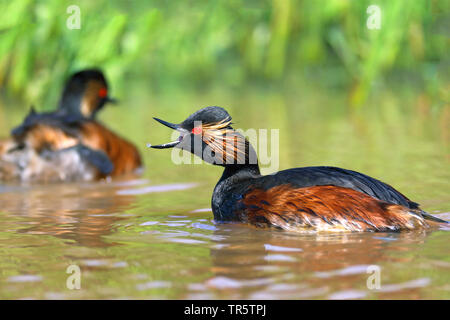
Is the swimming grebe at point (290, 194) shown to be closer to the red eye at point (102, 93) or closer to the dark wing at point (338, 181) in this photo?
the dark wing at point (338, 181)

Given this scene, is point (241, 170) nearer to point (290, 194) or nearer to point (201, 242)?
point (290, 194)

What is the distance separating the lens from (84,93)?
1048 cm

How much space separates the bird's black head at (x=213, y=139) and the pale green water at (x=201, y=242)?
0.53m

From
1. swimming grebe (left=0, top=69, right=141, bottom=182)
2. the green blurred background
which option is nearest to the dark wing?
the green blurred background

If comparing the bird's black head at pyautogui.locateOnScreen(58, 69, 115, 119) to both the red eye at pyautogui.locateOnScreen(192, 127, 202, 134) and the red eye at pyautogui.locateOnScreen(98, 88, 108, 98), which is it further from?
the red eye at pyautogui.locateOnScreen(192, 127, 202, 134)

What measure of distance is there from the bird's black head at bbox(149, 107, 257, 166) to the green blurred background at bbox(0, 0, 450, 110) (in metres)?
3.03

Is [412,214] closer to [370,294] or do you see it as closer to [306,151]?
[370,294]

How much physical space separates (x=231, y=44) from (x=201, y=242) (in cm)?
1321

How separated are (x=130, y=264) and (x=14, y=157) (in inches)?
163

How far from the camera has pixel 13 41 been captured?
1028cm

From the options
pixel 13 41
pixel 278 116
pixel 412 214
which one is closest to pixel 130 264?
pixel 412 214

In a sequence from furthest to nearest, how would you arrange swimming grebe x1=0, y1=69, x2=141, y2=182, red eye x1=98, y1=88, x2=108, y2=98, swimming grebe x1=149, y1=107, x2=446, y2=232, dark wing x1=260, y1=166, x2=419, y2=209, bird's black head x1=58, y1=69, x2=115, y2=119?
1. red eye x1=98, y1=88, x2=108, y2=98
2. bird's black head x1=58, y1=69, x2=115, y2=119
3. swimming grebe x1=0, y1=69, x2=141, y2=182
4. dark wing x1=260, y1=166, x2=419, y2=209
5. swimming grebe x1=149, y1=107, x2=446, y2=232

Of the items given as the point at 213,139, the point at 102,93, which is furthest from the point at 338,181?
the point at 102,93

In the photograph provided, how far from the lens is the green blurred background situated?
10.5 metres
